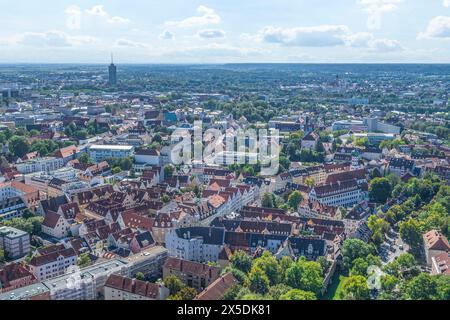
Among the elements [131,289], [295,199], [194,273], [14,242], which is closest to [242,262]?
[194,273]

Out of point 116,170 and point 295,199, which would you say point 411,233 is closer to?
point 295,199

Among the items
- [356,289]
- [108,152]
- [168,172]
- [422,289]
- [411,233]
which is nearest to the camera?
[422,289]

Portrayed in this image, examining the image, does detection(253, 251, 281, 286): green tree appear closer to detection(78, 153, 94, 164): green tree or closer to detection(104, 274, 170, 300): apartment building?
detection(104, 274, 170, 300): apartment building

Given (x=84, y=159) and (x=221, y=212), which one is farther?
(x=84, y=159)

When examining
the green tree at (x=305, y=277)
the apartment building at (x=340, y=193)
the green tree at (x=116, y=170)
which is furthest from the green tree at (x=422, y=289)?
the green tree at (x=116, y=170)

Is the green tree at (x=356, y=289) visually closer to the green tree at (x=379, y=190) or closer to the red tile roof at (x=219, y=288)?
the red tile roof at (x=219, y=288)

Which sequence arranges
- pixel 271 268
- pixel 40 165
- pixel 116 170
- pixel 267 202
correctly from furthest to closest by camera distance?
pixel 40 165, pixel 116 170, pixel 267 202, pixel 271 268

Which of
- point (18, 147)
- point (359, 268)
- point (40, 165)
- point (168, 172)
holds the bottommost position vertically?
point (359, 268)
